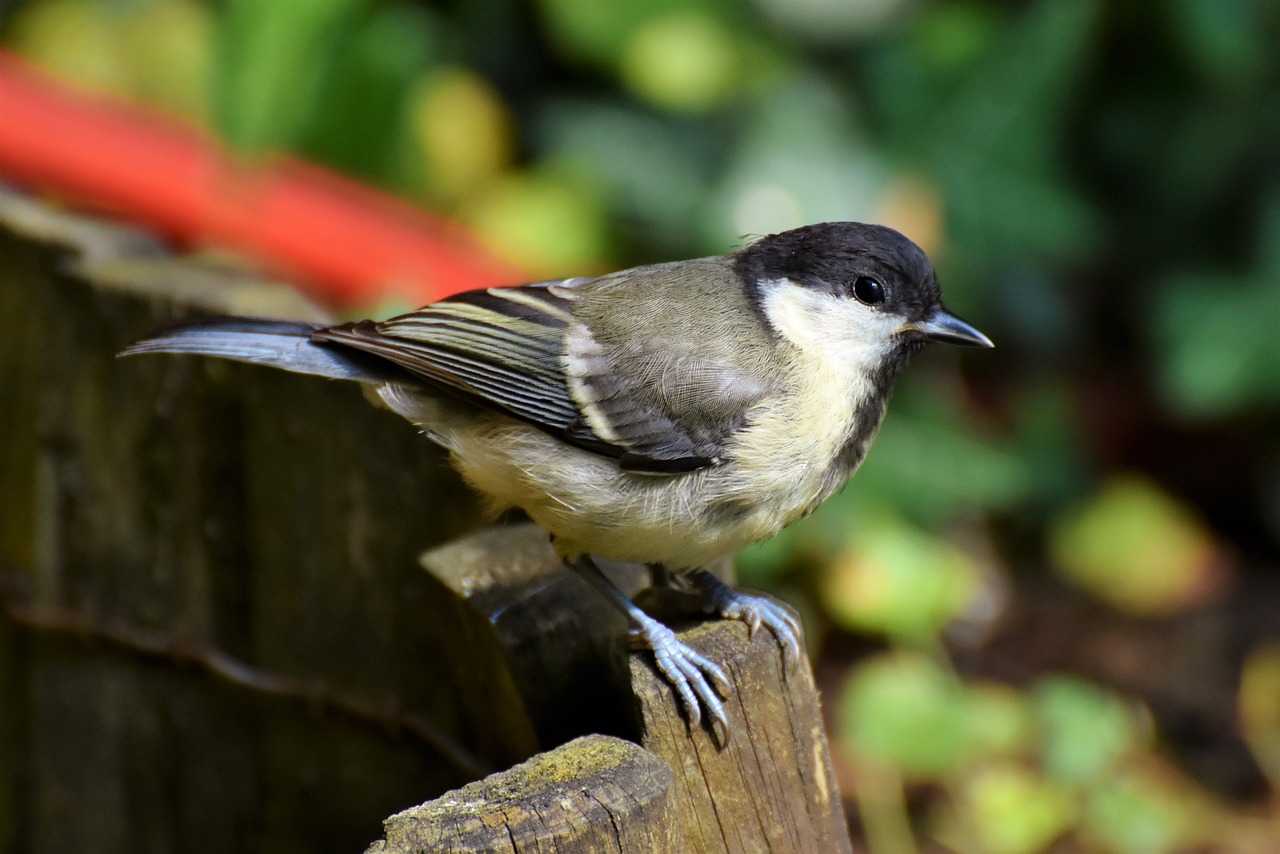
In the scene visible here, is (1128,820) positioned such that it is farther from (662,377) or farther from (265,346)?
(265,346)

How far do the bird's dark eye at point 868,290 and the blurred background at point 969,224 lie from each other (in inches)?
36.9

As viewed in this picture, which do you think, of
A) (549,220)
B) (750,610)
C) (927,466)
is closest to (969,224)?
(927,466)

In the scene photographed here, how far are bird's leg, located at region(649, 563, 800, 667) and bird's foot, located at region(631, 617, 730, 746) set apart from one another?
0.25 feet

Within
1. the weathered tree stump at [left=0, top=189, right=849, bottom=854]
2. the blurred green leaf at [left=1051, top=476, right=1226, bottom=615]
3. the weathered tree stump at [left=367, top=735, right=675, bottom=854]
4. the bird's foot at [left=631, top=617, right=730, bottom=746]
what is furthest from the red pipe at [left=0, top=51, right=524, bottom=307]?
the weathered tree stump at [left=367, top=735, right=675, bottom=854]

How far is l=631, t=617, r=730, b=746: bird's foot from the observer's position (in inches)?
58.5

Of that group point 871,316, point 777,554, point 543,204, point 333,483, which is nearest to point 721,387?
point 871,316

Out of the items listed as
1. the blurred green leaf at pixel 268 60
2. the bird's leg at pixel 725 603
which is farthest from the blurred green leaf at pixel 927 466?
the blurred green leaf at pixel 268 60

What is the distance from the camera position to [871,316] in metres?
2.09

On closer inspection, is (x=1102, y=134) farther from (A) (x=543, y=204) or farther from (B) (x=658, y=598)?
(B) (x=658, y=598)

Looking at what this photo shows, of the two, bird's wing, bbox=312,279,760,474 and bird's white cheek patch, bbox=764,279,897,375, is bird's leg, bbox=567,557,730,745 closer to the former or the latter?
bird's wing, bbox=312,279,760,474

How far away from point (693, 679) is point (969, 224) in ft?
7.45

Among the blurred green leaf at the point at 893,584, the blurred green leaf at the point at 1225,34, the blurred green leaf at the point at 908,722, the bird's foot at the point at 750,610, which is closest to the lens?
the bird's foot at the point at 750,610

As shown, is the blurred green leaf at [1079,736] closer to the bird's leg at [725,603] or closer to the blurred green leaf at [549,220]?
the bird's leg at [725,603]

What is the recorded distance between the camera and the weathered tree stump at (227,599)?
5.94 ft
